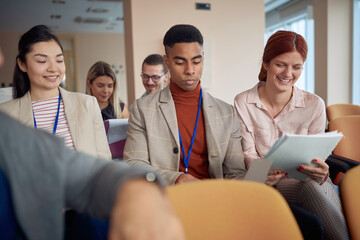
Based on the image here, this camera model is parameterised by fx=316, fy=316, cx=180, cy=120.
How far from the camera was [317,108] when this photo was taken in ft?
6.81

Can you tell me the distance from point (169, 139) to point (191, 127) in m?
0.17

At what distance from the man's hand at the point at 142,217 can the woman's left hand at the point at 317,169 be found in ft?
3.97

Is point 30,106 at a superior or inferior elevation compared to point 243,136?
superior

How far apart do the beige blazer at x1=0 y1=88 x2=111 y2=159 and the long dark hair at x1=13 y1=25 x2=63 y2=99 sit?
0.12 m

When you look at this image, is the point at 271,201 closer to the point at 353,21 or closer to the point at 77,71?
the point at 353,21

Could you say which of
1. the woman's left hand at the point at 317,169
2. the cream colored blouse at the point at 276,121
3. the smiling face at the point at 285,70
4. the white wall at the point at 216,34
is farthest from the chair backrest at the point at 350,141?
the white wall at the point at 216,34

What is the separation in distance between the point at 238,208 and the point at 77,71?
1215cm

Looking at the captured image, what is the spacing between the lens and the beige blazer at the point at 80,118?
5.92ft

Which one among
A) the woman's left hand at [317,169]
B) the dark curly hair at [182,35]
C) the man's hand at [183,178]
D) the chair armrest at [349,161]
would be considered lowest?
the chair armrest at [349,161]

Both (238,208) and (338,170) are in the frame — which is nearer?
(238,208)

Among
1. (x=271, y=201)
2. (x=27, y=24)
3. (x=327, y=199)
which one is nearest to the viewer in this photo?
(x=271, y=201)

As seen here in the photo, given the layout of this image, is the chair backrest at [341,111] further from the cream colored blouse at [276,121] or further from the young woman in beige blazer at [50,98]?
the young woman in beige blazer at [50,98]

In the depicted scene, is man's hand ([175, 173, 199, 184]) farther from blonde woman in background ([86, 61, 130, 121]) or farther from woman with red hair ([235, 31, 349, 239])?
blonde woman in background ([86, 61, 130, 121])

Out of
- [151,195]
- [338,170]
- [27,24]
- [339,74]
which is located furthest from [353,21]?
[27,24]
